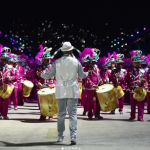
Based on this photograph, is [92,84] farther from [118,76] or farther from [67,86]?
[67,86]

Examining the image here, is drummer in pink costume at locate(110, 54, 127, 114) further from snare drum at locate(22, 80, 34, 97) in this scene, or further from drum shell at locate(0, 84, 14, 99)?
snare drum at locate(22, 80, 34, 97)

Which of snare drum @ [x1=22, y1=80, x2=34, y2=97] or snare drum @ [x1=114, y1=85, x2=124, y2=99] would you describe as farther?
snare drum @ [x1=22, y1=80, x2=34, y2=97]

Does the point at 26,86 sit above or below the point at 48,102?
above

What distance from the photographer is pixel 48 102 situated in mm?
13711

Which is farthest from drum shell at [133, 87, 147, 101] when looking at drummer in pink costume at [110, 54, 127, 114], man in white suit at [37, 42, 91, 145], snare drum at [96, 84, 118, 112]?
man in white suit at [37, 42, 91, 145]

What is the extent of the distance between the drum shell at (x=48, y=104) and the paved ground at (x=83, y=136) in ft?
1.09

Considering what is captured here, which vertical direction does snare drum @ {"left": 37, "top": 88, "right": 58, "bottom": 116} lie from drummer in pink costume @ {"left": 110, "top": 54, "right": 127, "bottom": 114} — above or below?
below

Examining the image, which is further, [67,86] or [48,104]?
[48,104]

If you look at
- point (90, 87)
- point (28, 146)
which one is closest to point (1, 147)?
point (28, 146)

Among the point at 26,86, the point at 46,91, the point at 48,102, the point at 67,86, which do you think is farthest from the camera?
the point at 26,86

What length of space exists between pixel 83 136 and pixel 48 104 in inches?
136

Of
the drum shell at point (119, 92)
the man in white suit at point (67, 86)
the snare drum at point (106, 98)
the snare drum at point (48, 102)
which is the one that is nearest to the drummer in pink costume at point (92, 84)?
the snare drum at point (106, 98)

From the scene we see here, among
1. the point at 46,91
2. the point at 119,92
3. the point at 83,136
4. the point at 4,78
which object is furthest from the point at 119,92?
the point at 83,136

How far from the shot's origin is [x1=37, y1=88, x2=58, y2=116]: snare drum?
13641 mm
